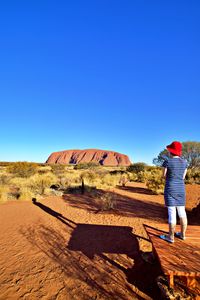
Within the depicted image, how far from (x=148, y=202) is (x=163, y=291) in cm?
800

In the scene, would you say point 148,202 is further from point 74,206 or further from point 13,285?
point 13,285

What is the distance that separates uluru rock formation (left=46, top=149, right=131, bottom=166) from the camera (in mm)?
126375

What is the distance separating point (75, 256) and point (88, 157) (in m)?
129

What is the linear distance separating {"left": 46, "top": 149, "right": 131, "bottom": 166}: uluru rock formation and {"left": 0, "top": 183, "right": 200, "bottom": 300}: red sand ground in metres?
114

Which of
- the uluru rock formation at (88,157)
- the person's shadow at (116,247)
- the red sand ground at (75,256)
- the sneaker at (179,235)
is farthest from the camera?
the uluru rock formation at (88,157)

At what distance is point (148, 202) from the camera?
1076cm

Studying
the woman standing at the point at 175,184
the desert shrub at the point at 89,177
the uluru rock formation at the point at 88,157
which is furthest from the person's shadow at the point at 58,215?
the uluru rock formation at the point at 88,157

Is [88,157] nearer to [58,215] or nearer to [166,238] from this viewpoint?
[58,215]

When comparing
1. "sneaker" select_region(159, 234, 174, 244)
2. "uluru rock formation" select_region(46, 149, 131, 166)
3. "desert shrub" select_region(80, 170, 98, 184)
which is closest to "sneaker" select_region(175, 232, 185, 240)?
"sneaker" select_region(159, 234, 174, 244)

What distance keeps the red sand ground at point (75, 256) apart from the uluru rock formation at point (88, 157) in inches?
4497

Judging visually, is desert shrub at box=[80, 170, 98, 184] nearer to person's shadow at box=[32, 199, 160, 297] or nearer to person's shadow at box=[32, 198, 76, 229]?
person's shadow at box=[32, 198, 76, 229]

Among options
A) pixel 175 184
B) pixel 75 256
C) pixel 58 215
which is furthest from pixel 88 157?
pixel 175 184

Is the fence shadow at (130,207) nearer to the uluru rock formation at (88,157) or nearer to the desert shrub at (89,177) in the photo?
the desert shrub at (89,177)

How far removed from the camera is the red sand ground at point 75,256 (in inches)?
131
